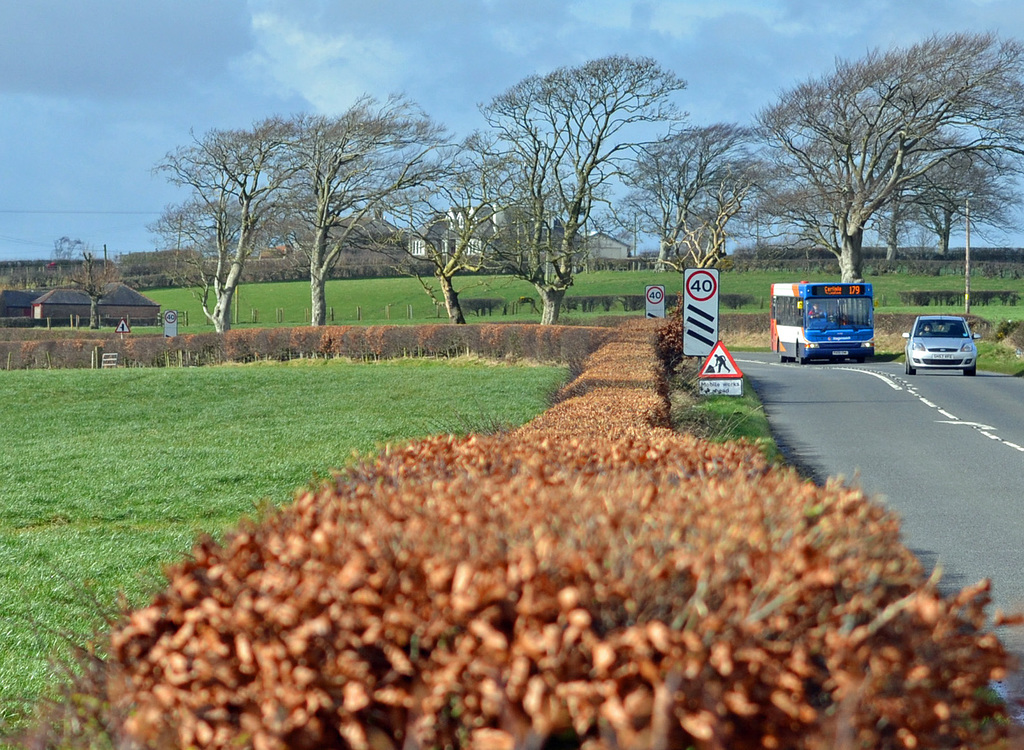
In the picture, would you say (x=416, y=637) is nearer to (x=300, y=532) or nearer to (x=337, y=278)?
(x=300, y=532)

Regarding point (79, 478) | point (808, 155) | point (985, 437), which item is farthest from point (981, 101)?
point (79, 478)

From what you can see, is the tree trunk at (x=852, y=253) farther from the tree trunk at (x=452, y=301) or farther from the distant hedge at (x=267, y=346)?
the distant hedge at (x=267, y=346)

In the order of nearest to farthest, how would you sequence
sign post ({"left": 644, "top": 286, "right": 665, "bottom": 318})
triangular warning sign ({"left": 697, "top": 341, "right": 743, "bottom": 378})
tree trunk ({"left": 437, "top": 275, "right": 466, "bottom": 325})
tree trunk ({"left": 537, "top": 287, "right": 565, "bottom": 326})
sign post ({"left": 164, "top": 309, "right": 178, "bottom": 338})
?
triangular warning sign ({"left": 697, "top": 341, "right": 743, "bottom": 378}) < sign post ({"left": 644, "top": 286, "right": 665, "bottom": 318}) < sign post ({"left": 164, "top": 309, "right": 178, "bottom": 338}) < tree trunk ({"left": 437, "top": 275, "right": 466, "bottom": 325}) < tree trunk ({"left": 537, "top": 287, "right": 565, "bottom": 326})

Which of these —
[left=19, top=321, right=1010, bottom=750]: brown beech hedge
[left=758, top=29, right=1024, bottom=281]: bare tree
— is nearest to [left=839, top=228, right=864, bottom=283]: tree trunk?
[left=758, top=29, right=1024, bottom=281]: bare tree

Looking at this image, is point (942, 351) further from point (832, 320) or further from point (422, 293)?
point (422, 293)

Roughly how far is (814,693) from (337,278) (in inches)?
3971

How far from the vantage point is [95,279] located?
8506 cm

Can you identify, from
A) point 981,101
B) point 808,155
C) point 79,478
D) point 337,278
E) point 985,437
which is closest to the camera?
point 79,478

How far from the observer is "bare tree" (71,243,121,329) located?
83.8m

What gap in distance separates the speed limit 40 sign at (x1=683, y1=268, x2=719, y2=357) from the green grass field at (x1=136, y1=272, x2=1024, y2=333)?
1922 inches

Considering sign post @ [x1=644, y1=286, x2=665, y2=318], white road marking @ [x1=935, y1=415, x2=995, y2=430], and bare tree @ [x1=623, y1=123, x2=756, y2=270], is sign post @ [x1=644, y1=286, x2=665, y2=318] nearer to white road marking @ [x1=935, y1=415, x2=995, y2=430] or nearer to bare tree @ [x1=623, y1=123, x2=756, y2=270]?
white road marking @ [x1=935, y1=415, x2=995, y2=430]

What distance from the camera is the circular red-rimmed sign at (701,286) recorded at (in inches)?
664

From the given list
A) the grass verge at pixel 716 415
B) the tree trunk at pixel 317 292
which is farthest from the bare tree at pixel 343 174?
the grass verge at pixel 716 415

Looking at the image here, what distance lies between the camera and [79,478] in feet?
42.6
